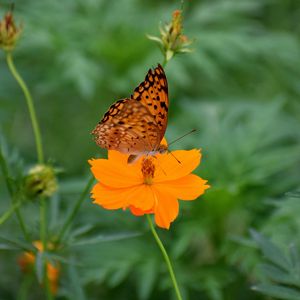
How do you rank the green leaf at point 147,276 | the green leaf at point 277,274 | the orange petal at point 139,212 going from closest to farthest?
1. the orange petal at point 139,212
2. the green leaf at point 277,274
3. the green leaf at point 147,276

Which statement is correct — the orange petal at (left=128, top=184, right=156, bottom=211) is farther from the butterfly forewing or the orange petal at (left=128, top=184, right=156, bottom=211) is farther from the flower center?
the butterfly forewing

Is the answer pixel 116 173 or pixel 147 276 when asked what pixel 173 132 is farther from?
pixel 116 173

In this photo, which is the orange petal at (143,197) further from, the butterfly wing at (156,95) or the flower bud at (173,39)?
the flower bud at (173,39)

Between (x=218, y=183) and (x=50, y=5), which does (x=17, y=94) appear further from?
(x=218, y=183)

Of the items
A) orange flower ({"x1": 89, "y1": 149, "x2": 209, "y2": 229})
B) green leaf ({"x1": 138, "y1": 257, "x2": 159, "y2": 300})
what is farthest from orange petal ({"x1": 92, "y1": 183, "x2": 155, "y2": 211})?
green leaf ({"x1": 138, "y1": 257, "x2": 159, "y2": 300})

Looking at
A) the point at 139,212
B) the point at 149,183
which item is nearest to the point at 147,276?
the point at 149,183

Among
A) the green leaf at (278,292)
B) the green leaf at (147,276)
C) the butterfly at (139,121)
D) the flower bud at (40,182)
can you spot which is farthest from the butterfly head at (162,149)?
the green leaf at (147,276)
